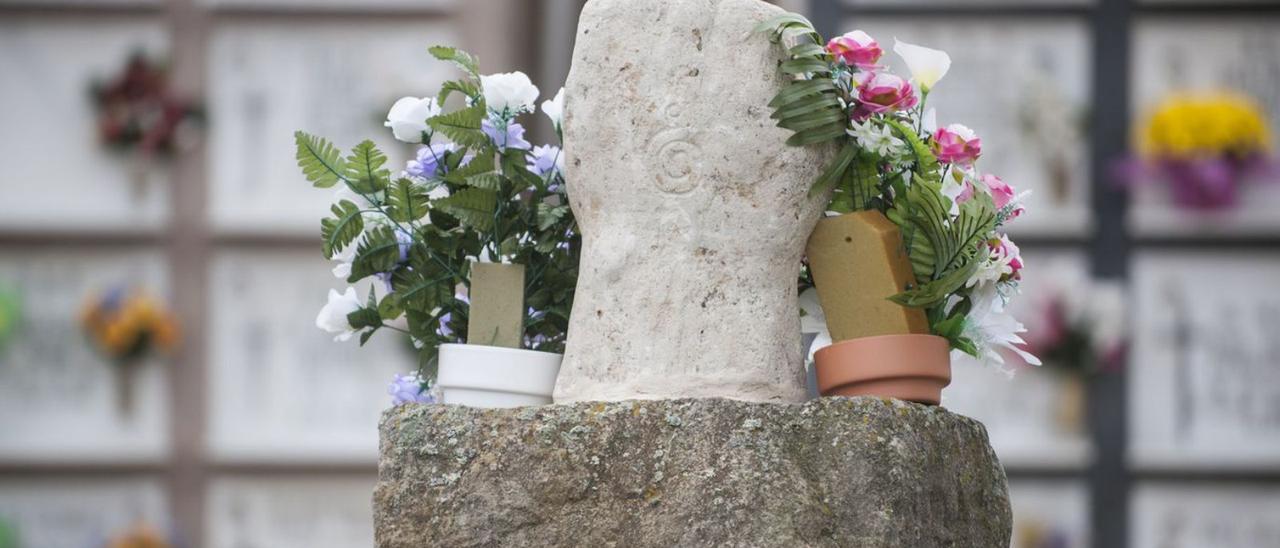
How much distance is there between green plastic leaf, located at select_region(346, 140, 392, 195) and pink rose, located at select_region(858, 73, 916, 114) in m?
0.52

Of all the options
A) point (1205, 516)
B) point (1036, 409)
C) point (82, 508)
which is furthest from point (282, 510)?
point (1205, 516)

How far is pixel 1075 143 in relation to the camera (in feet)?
16.6

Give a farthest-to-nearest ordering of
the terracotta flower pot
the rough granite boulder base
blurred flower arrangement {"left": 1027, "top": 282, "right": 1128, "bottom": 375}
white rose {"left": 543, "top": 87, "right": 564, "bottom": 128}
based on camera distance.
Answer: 1. blurred flower arrangement {"left": 1027, "top": 282, "right": 1128, "bottom": 375}
2. white rose {"left": 543, "top": 87, "right": 564, "bottom": 128}
3. the terracotta flower pot
4. the rough granite boulder base

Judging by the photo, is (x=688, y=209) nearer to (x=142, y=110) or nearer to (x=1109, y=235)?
(x=1109, y=235)

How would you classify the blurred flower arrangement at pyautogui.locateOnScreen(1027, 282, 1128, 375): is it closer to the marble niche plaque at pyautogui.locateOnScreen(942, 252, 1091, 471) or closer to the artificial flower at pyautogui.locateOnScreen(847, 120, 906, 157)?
the marble niche plaque at pyautogui.locateOnScreen(942, 252, 1091, 471)

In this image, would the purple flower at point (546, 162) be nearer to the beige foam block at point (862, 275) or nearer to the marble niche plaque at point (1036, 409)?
the beige foam block at point (862, 275)

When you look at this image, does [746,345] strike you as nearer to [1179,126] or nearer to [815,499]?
[815,499]

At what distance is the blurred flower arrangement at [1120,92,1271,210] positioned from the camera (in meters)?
4.98

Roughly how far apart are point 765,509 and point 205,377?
3566 millimetres

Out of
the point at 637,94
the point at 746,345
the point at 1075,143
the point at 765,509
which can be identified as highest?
the point at 1075,143

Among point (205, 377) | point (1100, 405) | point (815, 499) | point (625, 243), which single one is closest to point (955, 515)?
point (815, 499)

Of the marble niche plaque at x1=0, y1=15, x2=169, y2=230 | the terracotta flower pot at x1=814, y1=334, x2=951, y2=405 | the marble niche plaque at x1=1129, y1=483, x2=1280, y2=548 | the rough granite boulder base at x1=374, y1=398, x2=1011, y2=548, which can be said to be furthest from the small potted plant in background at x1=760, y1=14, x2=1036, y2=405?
the marble niche plaque at x1=0, y1=15, x2=169, y2=230

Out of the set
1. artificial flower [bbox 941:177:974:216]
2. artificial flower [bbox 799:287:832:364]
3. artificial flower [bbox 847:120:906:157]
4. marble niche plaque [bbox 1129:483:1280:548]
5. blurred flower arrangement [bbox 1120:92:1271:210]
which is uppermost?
blurred flower arrangement [bbox 1120:92:1271:210]

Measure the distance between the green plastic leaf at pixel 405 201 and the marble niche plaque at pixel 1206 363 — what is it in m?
3.15
